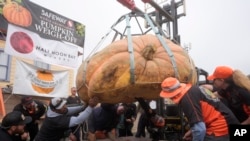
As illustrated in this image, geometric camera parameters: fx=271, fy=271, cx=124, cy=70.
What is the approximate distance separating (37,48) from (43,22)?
2.88 feet

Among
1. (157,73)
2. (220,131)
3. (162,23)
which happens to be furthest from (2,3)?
(220,131)

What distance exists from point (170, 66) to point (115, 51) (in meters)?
0.63

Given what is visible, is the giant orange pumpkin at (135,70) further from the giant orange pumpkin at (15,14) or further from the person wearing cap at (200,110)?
the giant orange pumpkin at (15,14)

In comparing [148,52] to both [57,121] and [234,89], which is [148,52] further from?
[57,121]

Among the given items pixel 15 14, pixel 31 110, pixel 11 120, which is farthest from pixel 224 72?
pixel 15 14

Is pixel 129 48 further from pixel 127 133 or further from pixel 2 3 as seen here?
pixel 2 3

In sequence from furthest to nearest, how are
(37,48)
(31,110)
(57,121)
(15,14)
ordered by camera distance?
(37,48) < (15,14) < (31,110) < (57,121)

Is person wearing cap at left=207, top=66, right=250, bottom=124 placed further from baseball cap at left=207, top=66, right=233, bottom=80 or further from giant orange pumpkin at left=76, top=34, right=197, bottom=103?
giant orange pumpkin at left=76, top=34, right=197, bottom=103

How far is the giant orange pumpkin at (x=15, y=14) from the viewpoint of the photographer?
6828mm

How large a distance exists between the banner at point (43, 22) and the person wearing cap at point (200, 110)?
544cm

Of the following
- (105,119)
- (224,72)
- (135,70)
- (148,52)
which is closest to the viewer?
(135,70)

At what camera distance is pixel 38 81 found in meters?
7.71

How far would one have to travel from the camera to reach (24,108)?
18.4 feet

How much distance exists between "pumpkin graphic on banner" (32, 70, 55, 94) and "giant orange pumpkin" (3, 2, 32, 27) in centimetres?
153
